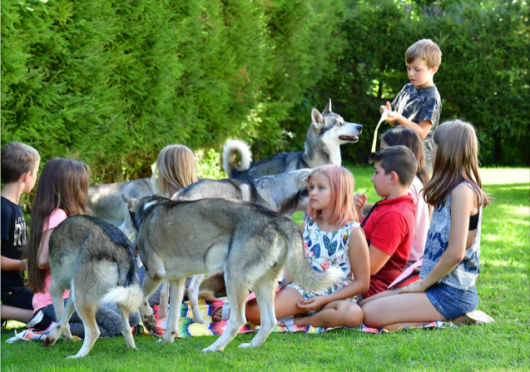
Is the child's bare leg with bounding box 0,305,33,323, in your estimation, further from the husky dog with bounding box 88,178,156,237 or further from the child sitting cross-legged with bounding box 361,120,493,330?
the child sitting cross-legged with bounding box 361,120,493,330

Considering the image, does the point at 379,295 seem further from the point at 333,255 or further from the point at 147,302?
the point at 147,302

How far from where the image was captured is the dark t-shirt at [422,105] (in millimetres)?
6285

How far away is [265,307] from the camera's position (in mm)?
3957

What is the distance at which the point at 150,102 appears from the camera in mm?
8680

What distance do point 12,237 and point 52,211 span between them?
595 mm

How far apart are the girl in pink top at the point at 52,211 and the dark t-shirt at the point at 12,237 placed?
1.10 ft

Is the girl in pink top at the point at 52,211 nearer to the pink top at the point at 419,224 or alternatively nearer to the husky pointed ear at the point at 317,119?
the pink top at the point at 419,224

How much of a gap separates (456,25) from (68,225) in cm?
1769

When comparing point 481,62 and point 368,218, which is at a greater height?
point 481,62

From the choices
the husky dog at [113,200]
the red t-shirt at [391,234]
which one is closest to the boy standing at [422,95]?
the red t-shirt at [391,234]

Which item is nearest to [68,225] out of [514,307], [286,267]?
[286,267]

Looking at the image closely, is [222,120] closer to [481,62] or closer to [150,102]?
[150,102]

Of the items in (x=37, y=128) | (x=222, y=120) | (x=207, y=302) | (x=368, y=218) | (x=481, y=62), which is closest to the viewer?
(x=368, y=218)

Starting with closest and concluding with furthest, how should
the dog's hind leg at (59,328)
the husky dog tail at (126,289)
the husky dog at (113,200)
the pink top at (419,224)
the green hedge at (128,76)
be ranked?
the husky dog tail at (126,289) → the dog's hind leg at (59,328) → the pink top at (419,224) → the green hedge at (128,76) → the husky dog at (113,200)
